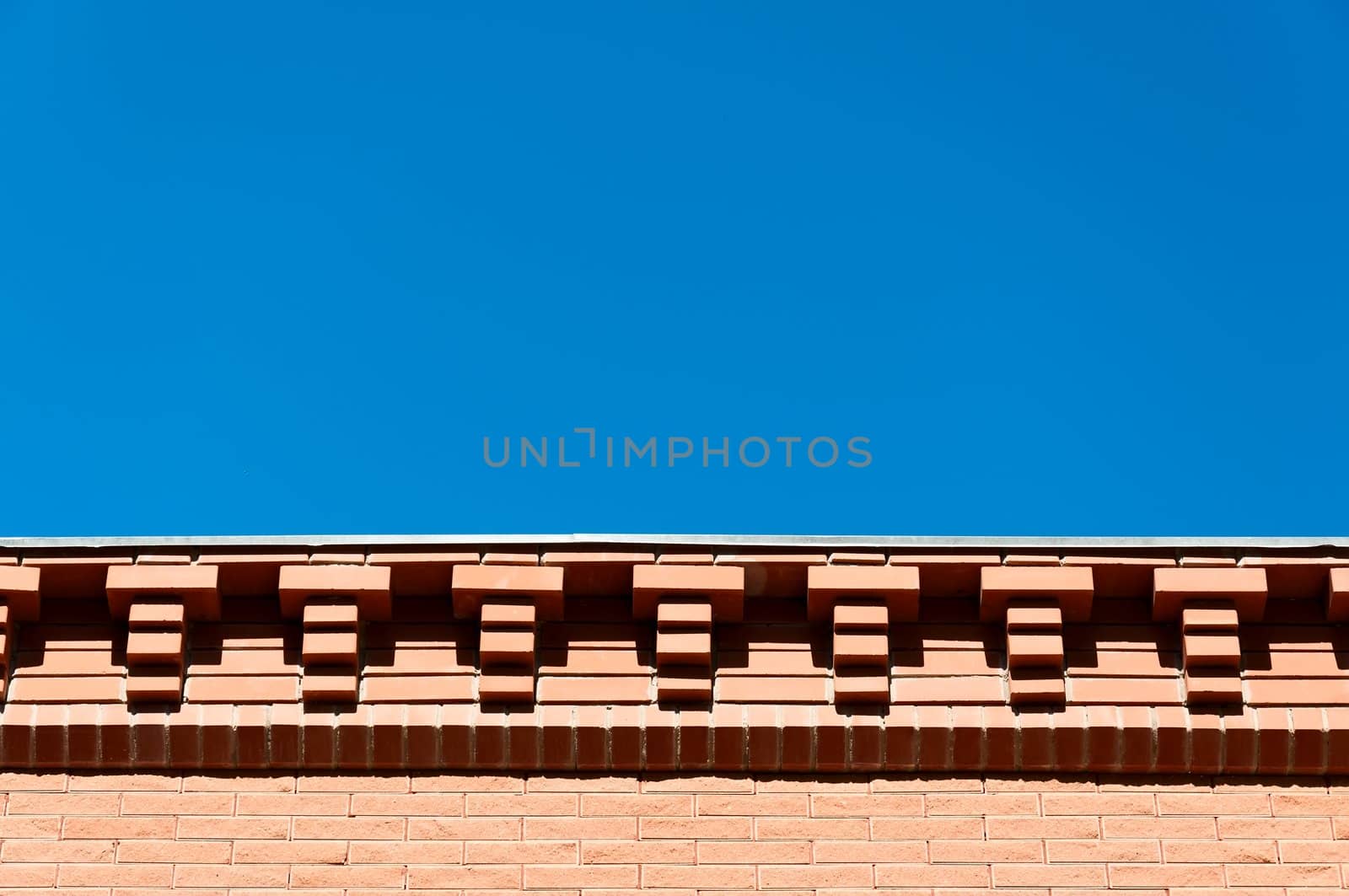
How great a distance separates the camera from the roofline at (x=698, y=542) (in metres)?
11.1

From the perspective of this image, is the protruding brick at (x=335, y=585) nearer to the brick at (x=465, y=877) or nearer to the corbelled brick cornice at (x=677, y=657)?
the corbelled brick cornice at (x=677, y=657)

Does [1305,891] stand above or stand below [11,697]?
below

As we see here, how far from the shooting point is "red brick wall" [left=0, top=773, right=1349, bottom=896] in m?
10.5

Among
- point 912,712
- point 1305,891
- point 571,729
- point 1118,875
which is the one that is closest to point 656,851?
point 571,729

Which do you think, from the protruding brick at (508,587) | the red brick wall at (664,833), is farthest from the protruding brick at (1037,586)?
the protruding brick at (508,587)

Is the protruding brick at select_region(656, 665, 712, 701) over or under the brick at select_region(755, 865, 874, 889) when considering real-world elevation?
over

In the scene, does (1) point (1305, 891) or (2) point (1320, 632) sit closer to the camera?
(1) point (1305, 891)

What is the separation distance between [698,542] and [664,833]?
1.53 meters

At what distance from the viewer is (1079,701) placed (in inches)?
432

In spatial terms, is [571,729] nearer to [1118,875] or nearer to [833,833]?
[833,833]

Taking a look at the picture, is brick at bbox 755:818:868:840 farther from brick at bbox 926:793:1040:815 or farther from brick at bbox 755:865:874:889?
brick at bbox 926:793:1040:815

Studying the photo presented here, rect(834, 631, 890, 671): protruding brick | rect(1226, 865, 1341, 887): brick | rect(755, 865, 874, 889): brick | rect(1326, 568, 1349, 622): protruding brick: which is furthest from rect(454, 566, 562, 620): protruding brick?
rect(1326, 568, 1349, 622): protruding brick

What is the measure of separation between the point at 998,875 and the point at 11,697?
5.09 m

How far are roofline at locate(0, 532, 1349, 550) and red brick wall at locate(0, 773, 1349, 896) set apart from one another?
1.20 m
